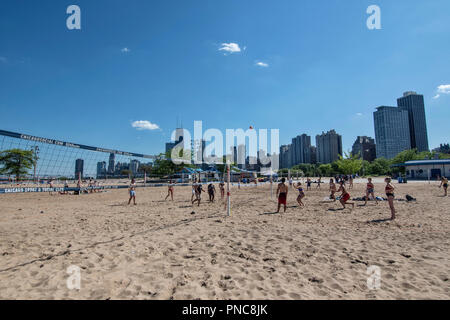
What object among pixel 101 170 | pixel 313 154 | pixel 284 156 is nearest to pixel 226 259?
pixel 101 170

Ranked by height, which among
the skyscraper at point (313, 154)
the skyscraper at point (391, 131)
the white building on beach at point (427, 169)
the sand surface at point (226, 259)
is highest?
the skyscraper at point (391, 131)

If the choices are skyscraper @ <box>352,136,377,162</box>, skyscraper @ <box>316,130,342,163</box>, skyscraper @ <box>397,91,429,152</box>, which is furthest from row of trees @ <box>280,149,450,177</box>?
skyscraper @ <box>397,91,429,152</box>

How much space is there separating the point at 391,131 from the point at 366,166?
45.8 m

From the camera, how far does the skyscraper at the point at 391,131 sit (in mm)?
110875

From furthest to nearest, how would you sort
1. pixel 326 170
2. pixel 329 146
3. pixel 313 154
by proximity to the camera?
pixel 313 154 < pixel 329 146 < pixel 326 170

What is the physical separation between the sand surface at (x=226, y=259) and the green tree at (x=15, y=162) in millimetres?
40303

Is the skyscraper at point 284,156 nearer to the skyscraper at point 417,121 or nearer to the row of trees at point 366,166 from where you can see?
the row of trees at point 366,166

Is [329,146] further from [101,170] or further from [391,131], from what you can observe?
Result: [101,170]

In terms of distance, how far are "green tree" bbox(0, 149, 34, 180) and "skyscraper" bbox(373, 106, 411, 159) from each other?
5602 inches

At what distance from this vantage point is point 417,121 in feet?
401

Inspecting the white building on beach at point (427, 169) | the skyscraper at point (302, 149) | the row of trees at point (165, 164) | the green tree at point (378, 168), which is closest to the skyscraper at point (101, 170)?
the row of trees at point (165, 164)
